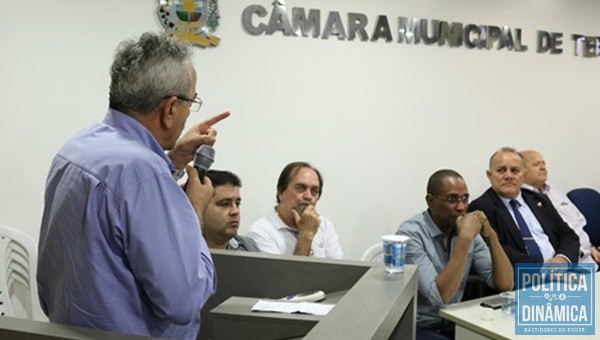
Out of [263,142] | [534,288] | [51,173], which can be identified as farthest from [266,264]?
[263,142]

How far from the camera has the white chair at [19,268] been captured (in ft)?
10.0

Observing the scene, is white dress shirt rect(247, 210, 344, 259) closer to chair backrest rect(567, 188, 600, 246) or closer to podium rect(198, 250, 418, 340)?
podium rect(198, 250, 418, 340)

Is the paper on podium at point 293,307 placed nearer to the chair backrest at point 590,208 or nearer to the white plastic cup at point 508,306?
the white plastic cup at point 508,306

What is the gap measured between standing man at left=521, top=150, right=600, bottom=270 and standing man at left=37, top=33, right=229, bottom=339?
3273 millimetres

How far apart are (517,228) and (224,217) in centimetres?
181

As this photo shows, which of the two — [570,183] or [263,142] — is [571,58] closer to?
[570,183]

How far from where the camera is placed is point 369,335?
1.04 metres

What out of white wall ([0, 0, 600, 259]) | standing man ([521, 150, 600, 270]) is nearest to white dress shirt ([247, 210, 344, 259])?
white wall ([0, 0, 600, 259])

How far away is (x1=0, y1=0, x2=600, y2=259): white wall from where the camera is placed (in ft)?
10.2

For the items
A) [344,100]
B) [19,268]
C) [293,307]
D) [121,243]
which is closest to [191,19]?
[344,100]

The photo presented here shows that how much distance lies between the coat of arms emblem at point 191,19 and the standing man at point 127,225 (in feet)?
6.96

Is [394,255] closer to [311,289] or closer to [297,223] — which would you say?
[311,289]

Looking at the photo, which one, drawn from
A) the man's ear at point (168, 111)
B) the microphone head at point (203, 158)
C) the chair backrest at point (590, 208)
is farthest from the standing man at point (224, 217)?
the chair backrest at point (590, 208)

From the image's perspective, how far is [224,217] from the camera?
2566 millimetres
